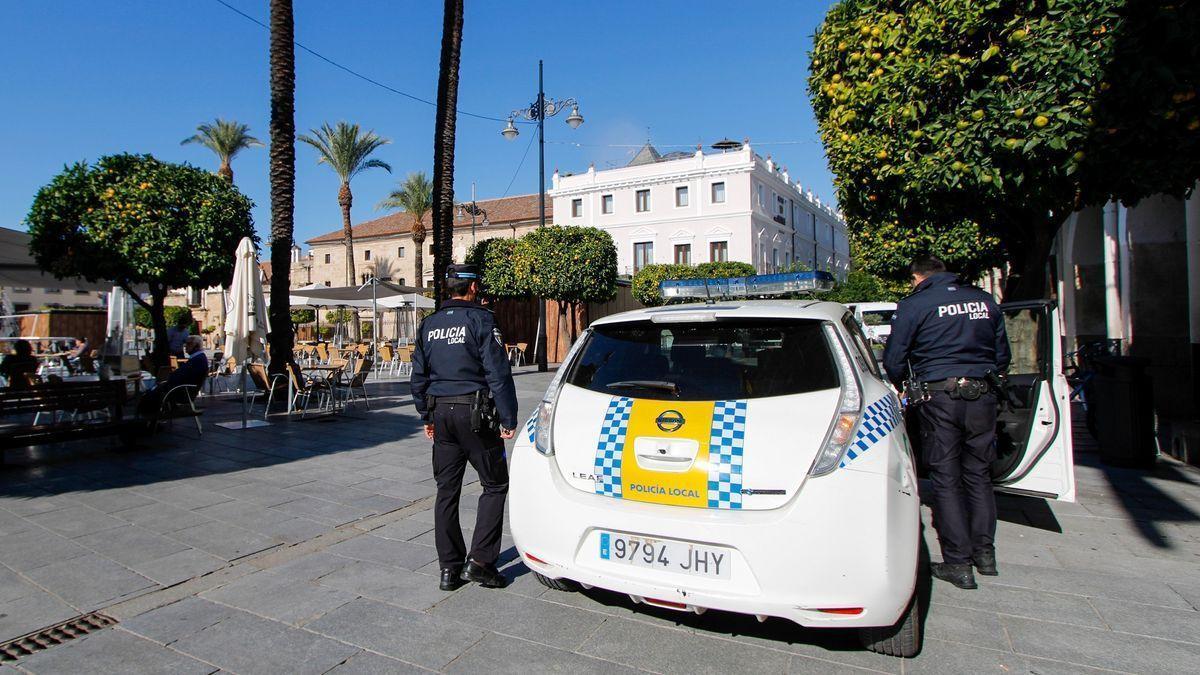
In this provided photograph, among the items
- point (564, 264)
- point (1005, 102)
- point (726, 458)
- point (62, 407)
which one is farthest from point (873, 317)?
point (62, 407)

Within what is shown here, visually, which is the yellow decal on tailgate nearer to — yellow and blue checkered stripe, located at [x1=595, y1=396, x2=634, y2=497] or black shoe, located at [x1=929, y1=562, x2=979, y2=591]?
yellow and blue checkered stripe, located at [x1=595, y1=396, x2=634, y2=497]

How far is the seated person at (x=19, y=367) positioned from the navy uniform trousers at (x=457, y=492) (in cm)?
842

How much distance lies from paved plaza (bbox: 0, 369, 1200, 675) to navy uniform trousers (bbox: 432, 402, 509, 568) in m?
0.24

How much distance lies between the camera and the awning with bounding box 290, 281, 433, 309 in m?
18.3

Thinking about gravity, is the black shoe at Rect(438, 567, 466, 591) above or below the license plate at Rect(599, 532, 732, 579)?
below

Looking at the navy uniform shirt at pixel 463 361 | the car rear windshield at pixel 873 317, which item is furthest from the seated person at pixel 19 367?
the car rear windshield at pixel 873 317

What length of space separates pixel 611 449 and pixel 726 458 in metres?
0.51

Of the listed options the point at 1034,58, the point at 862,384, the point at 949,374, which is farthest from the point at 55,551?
the point at 1034,58

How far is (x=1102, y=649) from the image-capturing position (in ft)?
9.37

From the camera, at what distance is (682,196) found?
46.7m

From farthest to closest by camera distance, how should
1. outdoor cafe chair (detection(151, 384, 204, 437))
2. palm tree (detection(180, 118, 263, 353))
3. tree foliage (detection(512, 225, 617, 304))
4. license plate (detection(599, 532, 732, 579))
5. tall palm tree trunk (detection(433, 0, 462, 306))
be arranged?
palm tree (detection(180, 118, 263, 353)) → tree foliage (detection(512, 225, 617, 304)) → tall palm tree trunk (detection(433, 0, 462, 306)) → outdoor cafe chair (detection(151, 384, 204, 437)) → license plate (detection(599, 532, 732, 579))

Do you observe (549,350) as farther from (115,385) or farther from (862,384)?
(862,384)

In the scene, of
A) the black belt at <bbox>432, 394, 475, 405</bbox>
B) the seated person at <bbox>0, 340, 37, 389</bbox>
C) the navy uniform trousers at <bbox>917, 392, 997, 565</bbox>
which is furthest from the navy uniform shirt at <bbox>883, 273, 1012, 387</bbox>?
the seated person at <bbox>0, 340, 37, 389</bbox>

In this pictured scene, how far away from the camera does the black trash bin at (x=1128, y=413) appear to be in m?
6.46
